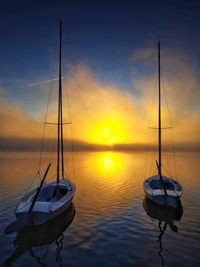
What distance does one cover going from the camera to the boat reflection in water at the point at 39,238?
12.6m

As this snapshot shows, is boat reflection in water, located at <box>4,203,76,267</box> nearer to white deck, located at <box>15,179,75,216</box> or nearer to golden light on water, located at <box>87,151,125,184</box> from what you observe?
white deck, located at <box>15,179,75,216</box>

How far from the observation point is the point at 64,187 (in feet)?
79.7

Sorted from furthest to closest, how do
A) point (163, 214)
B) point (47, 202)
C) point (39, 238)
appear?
point (163, 214), point (47, 202), point (39, 238)

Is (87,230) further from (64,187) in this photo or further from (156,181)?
(156,181)

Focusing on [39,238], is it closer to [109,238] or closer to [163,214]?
[109,238]

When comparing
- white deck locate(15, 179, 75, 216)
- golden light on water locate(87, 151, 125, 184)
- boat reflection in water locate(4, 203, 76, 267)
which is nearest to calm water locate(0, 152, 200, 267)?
boat reflection in water locate(4, 203, 76, 267)

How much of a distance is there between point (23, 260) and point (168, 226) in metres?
11.1

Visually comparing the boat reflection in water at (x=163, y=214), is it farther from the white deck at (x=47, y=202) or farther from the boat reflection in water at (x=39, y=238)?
the white deck at (x=47, y=202)

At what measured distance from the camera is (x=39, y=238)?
15.2m

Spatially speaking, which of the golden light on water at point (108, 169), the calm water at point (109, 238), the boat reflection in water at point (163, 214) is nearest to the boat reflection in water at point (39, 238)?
the calm water at point (109, 238)

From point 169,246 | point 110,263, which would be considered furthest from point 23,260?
point 169,246

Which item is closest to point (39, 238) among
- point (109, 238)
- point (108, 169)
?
point (109, 238)

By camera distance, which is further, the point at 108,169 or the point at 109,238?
the point at 108,169

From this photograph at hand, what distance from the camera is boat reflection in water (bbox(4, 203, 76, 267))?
41.2 feet
